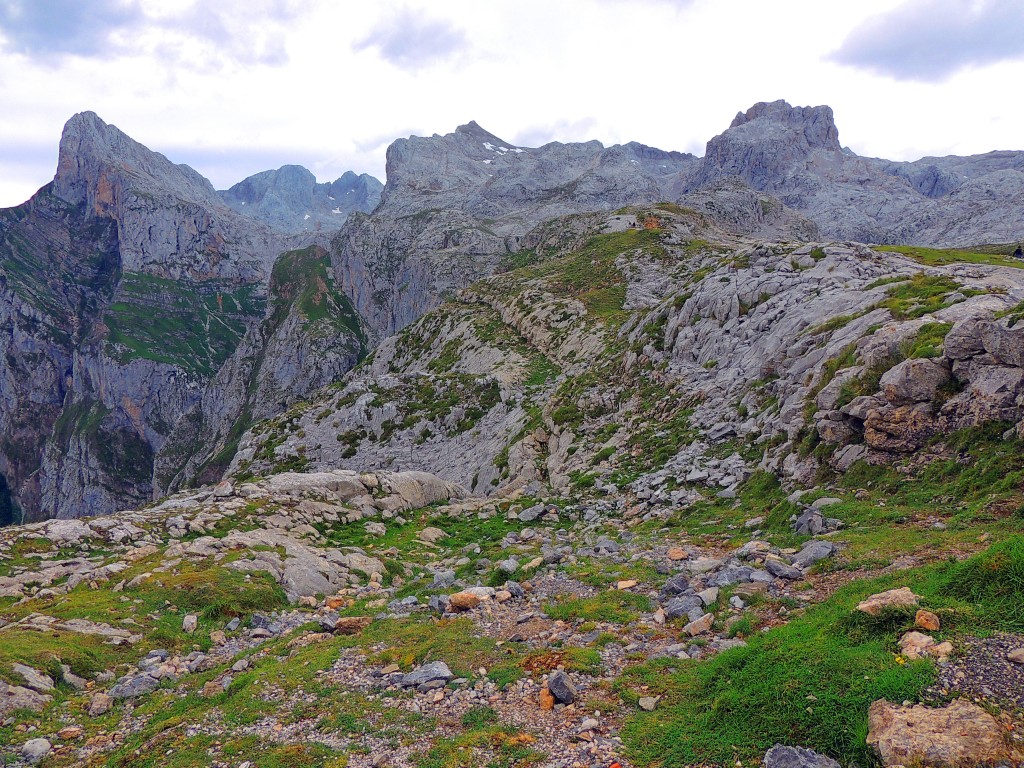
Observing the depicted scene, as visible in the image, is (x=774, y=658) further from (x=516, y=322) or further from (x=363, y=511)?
(x=516, y=322)

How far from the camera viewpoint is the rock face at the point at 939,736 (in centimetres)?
632

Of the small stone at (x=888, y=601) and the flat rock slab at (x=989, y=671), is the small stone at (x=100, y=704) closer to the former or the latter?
the small stone at (x=888, y=601)

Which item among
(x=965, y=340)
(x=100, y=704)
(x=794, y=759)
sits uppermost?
(x=965, y=340)

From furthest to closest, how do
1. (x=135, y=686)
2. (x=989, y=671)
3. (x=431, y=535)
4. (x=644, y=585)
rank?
(x=431, y=535)
(x=644, y=585)
(x=135, y=686)
(x=989, y=671)

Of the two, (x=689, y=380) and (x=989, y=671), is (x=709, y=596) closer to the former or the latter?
(x=989, y=671)

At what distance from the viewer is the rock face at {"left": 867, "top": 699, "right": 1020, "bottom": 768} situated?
20.7ft

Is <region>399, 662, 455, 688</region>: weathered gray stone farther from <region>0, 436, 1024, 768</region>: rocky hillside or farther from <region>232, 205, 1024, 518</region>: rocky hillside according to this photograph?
<region>232, 205, 1024, 518</region>: rocky hillside

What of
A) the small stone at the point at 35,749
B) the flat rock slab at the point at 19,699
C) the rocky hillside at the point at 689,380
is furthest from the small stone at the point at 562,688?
the rocky hillside at the point at 689,380

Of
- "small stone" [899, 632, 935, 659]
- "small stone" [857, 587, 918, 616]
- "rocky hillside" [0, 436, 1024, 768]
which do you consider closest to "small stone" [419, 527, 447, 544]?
"rocky hillside" [0, 436, 1024, 768]

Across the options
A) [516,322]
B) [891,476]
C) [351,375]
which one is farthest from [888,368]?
[351,375]

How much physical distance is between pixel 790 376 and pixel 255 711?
27.9m

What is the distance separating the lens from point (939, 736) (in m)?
6.62

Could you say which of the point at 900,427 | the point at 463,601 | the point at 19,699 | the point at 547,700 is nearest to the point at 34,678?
the point at 19,699

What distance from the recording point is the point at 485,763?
8.95 meters
